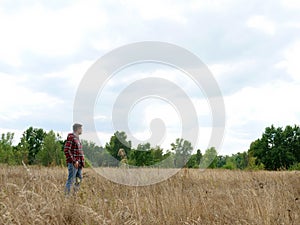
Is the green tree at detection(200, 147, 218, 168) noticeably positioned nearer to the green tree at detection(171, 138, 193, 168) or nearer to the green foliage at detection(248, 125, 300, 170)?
the green tree at detection(171, 138, 193, 168)

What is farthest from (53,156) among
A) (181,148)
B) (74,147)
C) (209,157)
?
(209,157)

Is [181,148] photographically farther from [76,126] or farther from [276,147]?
[276,147]

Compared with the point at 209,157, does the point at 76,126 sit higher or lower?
lower

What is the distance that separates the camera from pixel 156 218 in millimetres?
4102

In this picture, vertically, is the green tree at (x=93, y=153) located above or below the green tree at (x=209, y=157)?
below

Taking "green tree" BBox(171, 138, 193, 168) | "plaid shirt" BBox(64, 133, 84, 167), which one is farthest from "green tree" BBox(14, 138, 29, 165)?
"green tree" BBox(171, 138, 193, 168)

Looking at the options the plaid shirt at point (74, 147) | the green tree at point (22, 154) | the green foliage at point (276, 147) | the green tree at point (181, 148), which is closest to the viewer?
the plaid shirt at point (74, 147)

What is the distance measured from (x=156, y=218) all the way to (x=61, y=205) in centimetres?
111

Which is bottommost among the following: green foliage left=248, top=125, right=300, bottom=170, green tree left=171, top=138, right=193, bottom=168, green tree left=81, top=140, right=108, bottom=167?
green tree left=81, top=140, right=108, bottom=167

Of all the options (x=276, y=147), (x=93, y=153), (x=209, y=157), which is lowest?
(x=93, y=153)

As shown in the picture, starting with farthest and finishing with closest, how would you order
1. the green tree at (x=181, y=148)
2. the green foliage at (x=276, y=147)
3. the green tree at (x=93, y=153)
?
the green foliage at (x=276, y=147), the green tree at (x=181, y=148), the green tree at (x=93, y=153)

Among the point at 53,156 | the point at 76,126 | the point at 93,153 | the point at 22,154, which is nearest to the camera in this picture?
the point at 76,126

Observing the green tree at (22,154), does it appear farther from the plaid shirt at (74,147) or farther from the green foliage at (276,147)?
the green foliage at (276,147)

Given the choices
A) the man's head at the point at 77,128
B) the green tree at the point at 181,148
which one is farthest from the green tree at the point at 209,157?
the man's head at the point at 77,128
